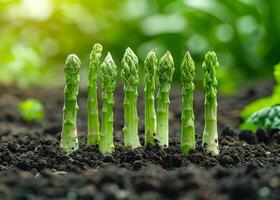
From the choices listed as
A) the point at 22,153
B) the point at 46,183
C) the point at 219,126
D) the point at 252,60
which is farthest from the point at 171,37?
the point at 46,183

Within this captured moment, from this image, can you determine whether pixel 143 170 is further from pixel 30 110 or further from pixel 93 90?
pixel 30 110

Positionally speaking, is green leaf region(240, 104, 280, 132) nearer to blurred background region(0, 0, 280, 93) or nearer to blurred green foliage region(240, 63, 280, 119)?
blurred green foliage region(240, 63, 280, 119)

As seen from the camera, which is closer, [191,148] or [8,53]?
[191,148]

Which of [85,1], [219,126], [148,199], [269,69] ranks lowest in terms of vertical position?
[148,199]

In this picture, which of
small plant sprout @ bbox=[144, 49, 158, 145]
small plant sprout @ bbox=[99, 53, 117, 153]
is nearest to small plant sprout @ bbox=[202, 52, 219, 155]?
small plant sprout @ bbox=[144, 49, 158, 145]

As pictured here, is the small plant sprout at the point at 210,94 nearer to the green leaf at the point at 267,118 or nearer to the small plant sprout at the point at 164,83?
the small plant sprout at the point at 164,83

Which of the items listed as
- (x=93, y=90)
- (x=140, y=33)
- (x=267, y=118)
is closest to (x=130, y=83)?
(x=93, y=90)

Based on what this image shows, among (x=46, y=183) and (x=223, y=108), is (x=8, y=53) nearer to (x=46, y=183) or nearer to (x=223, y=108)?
(x=223, y=108)
